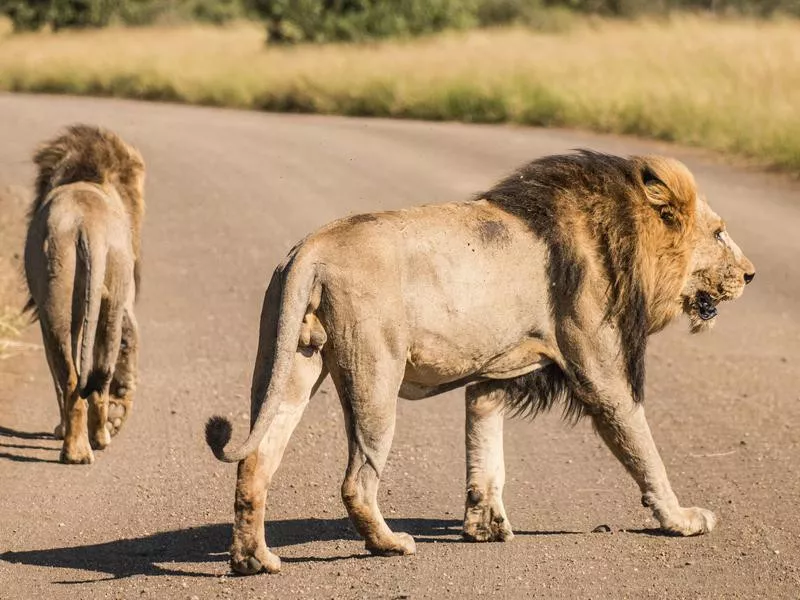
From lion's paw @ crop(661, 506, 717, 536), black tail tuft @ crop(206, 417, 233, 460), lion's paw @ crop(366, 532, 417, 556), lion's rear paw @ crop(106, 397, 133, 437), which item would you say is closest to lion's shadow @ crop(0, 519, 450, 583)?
lion's paw @ crop(366, 532, 417, 556)

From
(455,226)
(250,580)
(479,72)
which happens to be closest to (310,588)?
(250,580)

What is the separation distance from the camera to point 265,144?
19.2 metres

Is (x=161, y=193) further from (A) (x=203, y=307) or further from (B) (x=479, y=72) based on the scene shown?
(B) (x=479, y=72)

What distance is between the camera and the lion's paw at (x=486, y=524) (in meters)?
Result: 6.01

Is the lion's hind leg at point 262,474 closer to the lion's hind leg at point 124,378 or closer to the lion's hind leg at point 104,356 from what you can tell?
the lion's hind leg at point 104,356

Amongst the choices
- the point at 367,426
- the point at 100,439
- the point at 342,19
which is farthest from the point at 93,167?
the point at 342,19

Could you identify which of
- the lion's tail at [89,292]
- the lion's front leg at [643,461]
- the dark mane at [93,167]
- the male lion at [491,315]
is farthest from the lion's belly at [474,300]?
the dark mane at [93,167]

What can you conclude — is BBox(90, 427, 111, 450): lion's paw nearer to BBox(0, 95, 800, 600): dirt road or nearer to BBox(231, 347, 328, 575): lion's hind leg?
BBox(0, 95, 800, 600): dirt road

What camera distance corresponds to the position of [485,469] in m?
6.09

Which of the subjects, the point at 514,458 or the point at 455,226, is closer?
the point at 455,226

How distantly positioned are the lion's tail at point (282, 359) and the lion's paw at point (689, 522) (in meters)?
1.67

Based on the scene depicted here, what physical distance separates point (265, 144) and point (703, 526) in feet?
45.0

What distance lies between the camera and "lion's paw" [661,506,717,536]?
6.02m

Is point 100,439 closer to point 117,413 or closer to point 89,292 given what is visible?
point 117,413
